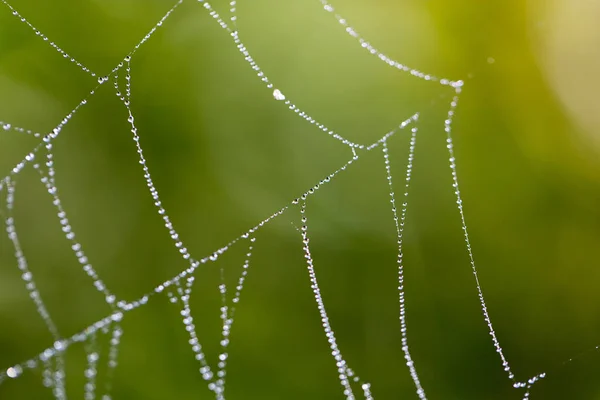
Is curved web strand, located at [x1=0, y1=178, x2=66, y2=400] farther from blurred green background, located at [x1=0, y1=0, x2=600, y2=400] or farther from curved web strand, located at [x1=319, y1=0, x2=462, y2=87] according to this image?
curved web strand, located at [x1=319, y1=0, x2=462, y2=87]

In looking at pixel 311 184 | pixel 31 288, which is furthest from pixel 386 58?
pixel 31 288

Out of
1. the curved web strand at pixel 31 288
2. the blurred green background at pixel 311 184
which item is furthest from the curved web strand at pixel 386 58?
the curved web strand at pixel 31 288

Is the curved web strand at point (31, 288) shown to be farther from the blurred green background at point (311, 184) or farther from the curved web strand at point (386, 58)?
the curved web strand at point (386, 58)

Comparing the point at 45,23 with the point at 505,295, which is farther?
the point at 505,295

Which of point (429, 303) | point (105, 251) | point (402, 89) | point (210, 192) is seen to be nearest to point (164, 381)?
point (105, 251)

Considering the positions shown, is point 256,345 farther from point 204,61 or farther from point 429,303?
point 204,61

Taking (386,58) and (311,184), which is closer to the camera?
(386,58)

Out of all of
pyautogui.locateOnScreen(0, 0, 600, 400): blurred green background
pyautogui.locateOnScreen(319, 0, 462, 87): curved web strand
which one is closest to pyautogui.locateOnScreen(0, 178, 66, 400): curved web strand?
pyautogui.locateOnScreen(0, 0, 600, 400): blurred green background

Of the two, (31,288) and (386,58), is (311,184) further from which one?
(31,288)
